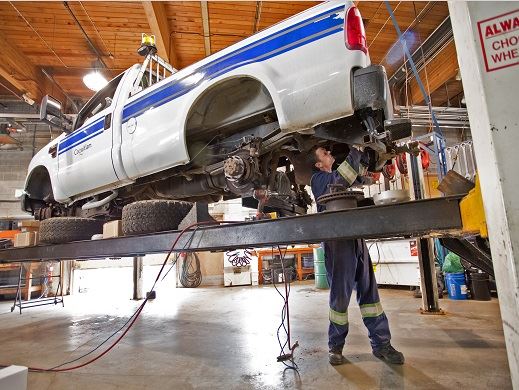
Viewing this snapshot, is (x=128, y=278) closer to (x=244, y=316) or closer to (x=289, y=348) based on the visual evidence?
(x=244, y=316)

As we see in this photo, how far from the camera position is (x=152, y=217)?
200cm

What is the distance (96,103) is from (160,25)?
7.12 feet

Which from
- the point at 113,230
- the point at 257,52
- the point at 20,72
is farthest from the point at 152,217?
the point at 20,72

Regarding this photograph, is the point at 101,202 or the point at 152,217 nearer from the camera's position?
the point at 152,217

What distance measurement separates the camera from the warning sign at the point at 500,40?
0.77 metres

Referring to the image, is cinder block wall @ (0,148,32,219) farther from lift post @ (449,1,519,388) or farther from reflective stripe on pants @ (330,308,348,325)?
lift post @ (449,1,519,388)

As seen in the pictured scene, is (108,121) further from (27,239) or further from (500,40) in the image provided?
(500,40)

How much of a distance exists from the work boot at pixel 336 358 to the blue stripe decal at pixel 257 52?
2026 millimetres

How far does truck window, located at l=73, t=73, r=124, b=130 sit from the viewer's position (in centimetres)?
329

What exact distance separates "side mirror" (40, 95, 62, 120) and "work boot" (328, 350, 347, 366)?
10.6 ft

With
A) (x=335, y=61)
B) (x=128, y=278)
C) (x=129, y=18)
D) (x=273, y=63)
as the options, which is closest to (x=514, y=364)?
(x=335, y=61)

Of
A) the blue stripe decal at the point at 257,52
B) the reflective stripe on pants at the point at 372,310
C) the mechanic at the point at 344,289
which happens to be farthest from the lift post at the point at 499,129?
the reflective stripe on pants at the point at 372,310

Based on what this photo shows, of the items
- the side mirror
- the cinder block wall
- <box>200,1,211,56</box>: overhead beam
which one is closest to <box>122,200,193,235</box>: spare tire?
the side mirror

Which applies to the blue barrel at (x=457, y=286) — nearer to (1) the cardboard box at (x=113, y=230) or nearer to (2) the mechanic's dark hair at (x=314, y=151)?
(2) the mechanic's dark hair at (x=314, y=151)
